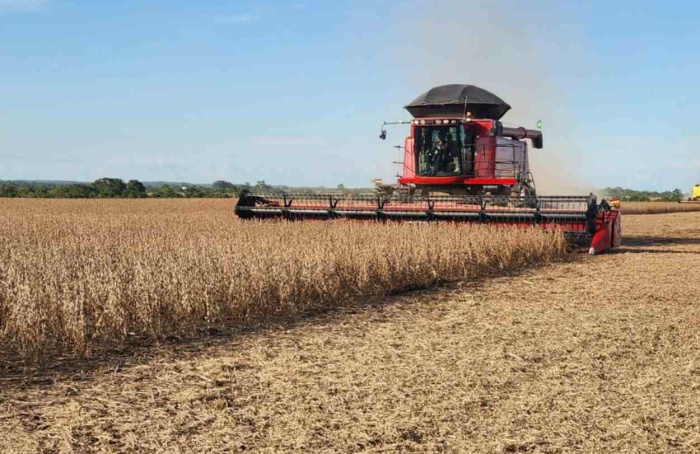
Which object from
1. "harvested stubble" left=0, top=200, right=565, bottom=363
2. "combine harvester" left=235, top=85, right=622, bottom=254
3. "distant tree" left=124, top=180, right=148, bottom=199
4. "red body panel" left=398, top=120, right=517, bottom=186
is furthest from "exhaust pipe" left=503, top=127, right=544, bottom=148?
"distant tree" left=124, top=180, right=148, bottom=199

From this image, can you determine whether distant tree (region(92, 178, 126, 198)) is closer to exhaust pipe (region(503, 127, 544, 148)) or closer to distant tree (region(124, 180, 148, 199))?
distant tree (region(124, 180, 148, 199))

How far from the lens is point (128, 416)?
4.30m

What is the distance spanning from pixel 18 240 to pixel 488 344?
30.1 ft

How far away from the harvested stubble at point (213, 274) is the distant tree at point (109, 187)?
44311mm

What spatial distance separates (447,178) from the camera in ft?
50.4

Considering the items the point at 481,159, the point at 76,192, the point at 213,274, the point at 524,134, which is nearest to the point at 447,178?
the point at 481,159

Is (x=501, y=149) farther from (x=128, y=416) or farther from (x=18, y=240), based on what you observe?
(x=128, y=416)

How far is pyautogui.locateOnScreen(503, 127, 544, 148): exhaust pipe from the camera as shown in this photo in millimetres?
16281

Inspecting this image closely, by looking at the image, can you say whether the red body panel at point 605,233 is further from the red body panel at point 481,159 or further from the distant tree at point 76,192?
the distant tree at point 76,192

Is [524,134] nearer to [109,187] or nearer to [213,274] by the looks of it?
[213,274]

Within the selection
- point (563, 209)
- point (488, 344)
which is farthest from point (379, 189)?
point (488, 344)

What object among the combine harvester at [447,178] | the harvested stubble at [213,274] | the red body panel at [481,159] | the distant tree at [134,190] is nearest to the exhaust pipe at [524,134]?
the combine harvester at [447,178]

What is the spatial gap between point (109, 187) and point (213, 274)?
53.7 m

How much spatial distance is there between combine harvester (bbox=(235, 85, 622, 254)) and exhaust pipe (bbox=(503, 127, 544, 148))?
0.03 meters
